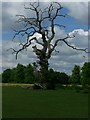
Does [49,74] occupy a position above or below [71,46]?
below

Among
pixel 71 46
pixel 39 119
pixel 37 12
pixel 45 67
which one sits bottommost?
pixel 39 119

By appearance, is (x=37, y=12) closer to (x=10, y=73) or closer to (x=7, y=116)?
(x=7, y=116)

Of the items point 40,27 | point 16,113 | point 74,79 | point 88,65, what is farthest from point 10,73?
point 16,113

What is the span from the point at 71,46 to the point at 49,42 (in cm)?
256

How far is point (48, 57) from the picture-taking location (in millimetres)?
35906

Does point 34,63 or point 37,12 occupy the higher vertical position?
point 37,12

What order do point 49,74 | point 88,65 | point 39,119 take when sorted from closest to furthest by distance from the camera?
point 39,119, point 49,74, point 88,65

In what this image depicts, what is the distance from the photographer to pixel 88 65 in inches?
2215

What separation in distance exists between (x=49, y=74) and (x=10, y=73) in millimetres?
36445

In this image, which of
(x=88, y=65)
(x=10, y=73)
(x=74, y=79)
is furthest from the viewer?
(x=10, y=73)

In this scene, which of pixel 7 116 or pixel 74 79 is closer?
pixel 7 116

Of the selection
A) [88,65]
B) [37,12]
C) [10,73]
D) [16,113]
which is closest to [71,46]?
[37,12]

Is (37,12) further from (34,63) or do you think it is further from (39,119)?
(39,119)

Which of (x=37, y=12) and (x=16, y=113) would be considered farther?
(x=37, y=12)
